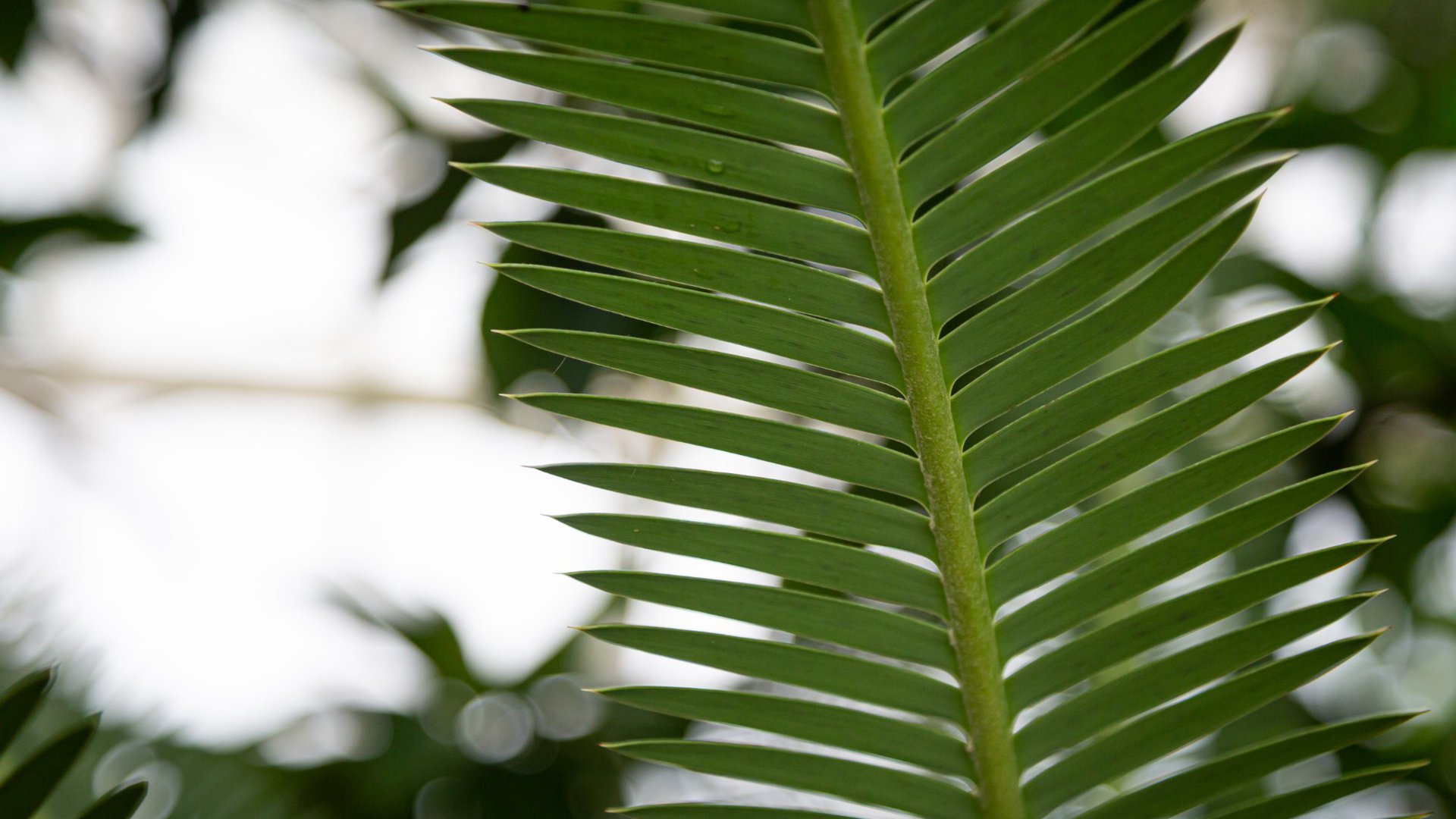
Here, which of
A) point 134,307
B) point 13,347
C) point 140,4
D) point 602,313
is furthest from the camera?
point 134,307

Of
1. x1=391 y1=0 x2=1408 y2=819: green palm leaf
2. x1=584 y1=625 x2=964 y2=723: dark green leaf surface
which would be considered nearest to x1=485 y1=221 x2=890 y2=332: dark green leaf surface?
x1=391 y1=0 x2=1408 y2=819: green palm leaf

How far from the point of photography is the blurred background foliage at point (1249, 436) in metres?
0.68

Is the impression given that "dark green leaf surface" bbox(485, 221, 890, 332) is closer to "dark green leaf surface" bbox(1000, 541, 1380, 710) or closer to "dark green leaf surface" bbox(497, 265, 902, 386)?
"dark green leaf surface" bbox(497, 265, 902, 386)

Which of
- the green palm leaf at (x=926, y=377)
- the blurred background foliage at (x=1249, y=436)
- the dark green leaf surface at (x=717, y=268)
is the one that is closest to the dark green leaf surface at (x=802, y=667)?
the green palm leaf at (x=926, y=377)

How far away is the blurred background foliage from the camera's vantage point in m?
0.68

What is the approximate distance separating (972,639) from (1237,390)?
0.34 ft

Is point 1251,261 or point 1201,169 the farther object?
point 1251,261

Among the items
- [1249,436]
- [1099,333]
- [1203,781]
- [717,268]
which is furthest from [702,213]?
[1249,436]

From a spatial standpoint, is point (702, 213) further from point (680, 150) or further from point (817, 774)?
point (817, 774)

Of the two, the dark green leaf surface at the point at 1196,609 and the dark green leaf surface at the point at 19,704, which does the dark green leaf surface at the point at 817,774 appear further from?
the dark green leaf surface at the point at 19,704

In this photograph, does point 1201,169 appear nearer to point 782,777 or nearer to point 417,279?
point 782,777

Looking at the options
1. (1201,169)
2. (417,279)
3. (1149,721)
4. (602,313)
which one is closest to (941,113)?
(1201,169)

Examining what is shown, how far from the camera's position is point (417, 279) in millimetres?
1015

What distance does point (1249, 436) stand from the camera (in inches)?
36.1
